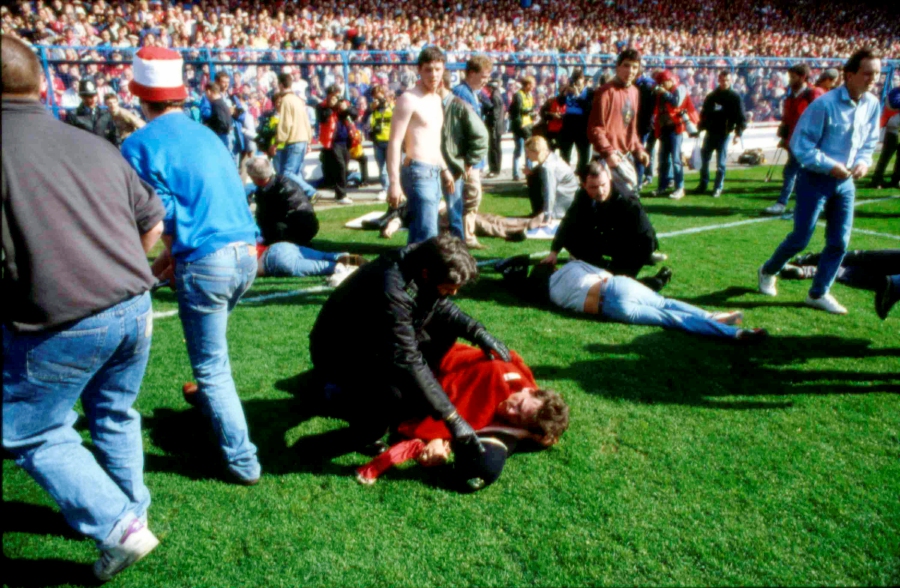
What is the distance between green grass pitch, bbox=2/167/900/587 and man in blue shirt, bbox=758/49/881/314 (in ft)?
2.78

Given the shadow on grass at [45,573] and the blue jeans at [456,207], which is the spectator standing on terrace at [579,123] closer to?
the blue jeans at [456,207]

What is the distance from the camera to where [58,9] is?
46.8 feet

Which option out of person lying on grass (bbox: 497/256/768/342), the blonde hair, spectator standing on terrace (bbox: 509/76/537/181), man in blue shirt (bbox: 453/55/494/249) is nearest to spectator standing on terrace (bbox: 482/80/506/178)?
spectator standing on terrace (bbox: 509/76/537/181)

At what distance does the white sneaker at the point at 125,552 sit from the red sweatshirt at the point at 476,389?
1.35 metres

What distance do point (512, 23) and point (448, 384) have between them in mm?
22281

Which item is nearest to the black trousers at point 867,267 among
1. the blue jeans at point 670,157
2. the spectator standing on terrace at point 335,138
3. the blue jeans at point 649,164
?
the blue jeans at point 670,157

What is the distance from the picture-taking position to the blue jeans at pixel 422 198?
5.45 m

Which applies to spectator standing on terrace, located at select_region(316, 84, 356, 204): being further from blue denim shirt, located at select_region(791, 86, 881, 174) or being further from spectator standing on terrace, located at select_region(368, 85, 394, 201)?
blue denim shirt, located at select_region(791, 86, 881, 174)

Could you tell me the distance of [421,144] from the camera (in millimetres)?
5438

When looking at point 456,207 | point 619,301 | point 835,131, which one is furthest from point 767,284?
point 456,207

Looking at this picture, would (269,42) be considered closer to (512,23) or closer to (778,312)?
(512,23)

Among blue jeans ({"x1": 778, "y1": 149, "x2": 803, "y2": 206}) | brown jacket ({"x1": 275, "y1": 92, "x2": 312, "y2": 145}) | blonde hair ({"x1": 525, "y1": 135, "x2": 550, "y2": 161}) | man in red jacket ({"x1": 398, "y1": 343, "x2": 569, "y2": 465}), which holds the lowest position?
man in red jacket ({"x1": 398, "y1": 343, "x2": 569, "y2": 465})

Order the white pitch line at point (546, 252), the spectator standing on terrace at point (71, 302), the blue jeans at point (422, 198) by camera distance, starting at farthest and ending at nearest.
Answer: the white pitch line at point (546, 252), the blue jeans at point (422, 198), the spectator standing on terrace at point (71, 302)

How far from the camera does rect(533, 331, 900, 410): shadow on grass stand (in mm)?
4008
